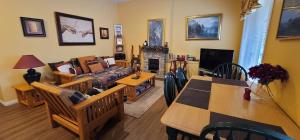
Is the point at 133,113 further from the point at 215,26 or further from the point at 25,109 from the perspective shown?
the point at 215,26

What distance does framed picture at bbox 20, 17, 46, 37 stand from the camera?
3004 millimetres

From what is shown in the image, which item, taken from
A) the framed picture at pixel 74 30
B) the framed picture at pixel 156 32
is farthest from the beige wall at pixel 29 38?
the framed picture at pixel 156 32

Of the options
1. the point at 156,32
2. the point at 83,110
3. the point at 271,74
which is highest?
the point at 156,32

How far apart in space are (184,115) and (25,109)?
3.19 metres

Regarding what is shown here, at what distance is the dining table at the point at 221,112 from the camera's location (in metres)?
0.97

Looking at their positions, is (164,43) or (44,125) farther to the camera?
(164,43)

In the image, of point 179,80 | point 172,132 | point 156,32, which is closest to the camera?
point 172,132

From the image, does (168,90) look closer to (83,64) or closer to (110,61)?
(83,64)

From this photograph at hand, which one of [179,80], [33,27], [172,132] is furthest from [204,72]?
[33,27]

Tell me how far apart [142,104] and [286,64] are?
2323 millimetres

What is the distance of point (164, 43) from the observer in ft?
16.3

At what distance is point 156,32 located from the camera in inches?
198

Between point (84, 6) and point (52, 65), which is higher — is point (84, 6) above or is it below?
above

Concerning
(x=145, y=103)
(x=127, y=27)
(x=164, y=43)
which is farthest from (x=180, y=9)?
(x=145, y=103)
